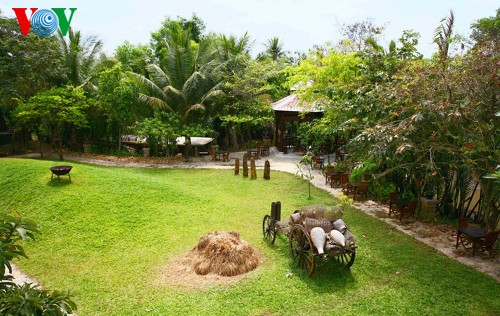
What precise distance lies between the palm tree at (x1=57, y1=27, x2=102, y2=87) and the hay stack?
1466 centimetres

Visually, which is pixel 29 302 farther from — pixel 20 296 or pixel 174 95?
pixel 174 95

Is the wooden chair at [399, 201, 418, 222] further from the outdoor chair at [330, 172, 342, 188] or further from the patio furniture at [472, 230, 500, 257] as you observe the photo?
the outdoor chair at [330, 172, 342, 188]

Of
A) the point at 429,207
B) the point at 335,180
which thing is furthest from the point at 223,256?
the point at 335,180

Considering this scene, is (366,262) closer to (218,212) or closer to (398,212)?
(398,212)

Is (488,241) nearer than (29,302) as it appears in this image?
No

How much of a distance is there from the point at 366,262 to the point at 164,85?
558 inches

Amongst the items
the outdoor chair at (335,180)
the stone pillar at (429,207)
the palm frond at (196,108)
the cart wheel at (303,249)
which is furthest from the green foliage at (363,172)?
the palm frond at (196,108)

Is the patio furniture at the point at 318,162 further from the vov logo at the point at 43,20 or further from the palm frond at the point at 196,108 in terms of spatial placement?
the vov logo at the point at 43,20

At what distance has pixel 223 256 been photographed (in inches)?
266

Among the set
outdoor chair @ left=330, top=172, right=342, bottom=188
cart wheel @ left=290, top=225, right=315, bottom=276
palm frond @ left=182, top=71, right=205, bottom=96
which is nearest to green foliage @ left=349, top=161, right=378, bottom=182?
outdoor chair @ left=330, top=172, right=342, bottom=188

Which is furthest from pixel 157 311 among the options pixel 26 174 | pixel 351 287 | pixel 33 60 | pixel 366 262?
pixel 33 60

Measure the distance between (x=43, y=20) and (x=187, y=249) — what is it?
12.0m

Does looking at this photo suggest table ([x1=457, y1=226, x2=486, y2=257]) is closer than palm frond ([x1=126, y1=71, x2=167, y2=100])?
Yes

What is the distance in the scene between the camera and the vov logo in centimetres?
1233
